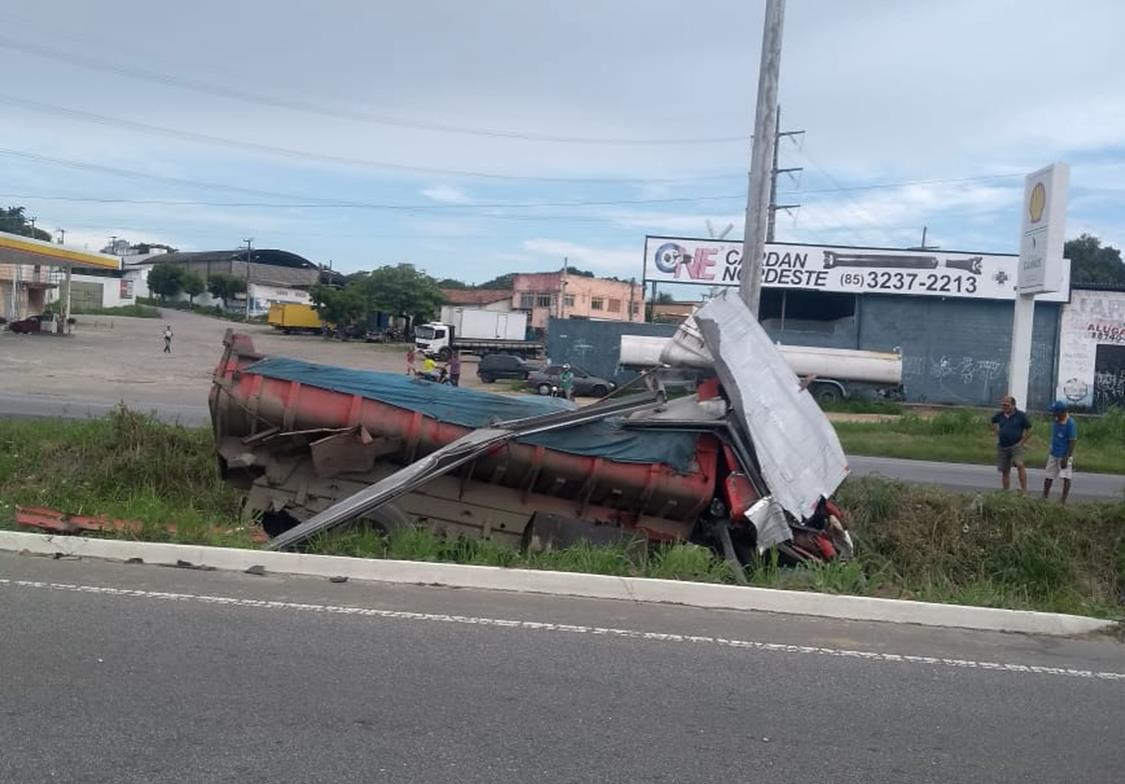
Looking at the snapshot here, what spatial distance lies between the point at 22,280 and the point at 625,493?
6350 centimetres

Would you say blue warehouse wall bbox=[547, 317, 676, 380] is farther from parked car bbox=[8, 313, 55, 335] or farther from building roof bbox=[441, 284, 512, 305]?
building roof bbox=[441, 284, 512, 305]

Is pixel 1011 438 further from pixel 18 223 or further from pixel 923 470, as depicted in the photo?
pixel 18 223

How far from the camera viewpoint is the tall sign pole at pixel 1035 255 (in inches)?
730

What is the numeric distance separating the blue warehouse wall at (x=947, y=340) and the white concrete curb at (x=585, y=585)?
1465 inches

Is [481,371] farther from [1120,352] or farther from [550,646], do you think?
[550,646]

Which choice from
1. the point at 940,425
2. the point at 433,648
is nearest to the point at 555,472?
the point at 433,648

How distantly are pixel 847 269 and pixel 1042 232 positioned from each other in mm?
25354

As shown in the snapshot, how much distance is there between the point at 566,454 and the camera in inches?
403

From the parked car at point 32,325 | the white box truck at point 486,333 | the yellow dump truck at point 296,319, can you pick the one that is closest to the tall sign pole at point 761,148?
the white box truck at point 486,333

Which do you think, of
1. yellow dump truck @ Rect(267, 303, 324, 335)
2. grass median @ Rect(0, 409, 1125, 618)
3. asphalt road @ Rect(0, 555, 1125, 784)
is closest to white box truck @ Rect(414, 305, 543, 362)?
yellow dump truck @ Rect(267, 303, 324, 335)

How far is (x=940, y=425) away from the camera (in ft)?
97.1

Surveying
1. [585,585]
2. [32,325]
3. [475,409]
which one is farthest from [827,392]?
[32,325]

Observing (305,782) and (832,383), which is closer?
(305,782)

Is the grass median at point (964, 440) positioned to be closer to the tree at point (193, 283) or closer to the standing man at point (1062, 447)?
the standing man at point (1062, 447)
